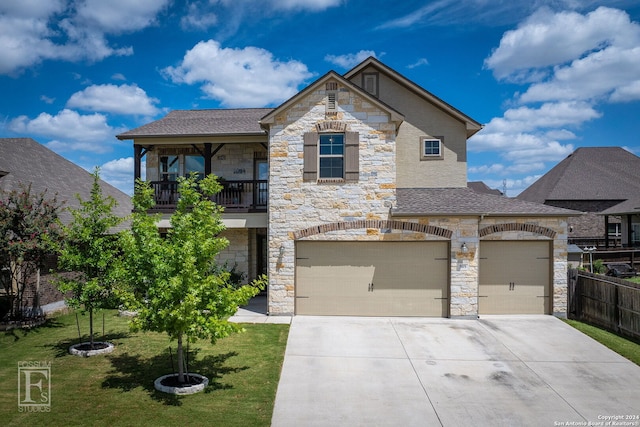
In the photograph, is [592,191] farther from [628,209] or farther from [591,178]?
[628,209]

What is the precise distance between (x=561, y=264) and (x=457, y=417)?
8762 millimetres

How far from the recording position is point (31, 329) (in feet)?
38.9

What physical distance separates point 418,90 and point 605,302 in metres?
9.34

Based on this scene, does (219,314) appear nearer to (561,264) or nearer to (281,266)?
(281,266)

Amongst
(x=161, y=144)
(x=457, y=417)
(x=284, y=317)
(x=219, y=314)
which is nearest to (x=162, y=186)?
(x=161, y=144)

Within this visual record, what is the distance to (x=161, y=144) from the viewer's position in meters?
16.2

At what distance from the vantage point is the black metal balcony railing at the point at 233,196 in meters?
15.8

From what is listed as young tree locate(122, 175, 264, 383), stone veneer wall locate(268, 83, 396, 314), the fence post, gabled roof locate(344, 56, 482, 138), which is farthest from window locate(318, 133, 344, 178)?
the fence post

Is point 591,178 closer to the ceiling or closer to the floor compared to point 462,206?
closer to the ceiling

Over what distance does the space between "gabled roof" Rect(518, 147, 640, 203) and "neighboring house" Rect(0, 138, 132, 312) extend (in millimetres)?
32710

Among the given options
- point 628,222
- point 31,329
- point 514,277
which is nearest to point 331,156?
point 514,277

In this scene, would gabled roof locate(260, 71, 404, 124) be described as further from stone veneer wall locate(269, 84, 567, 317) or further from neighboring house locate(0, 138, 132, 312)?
neighboring house locate(0, 138, 132, 312)

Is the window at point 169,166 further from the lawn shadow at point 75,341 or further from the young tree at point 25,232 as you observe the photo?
the lawn shadow at point 75,341

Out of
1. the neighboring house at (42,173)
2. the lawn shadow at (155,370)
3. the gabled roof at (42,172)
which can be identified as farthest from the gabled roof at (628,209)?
the gabled roof at (42,172)
